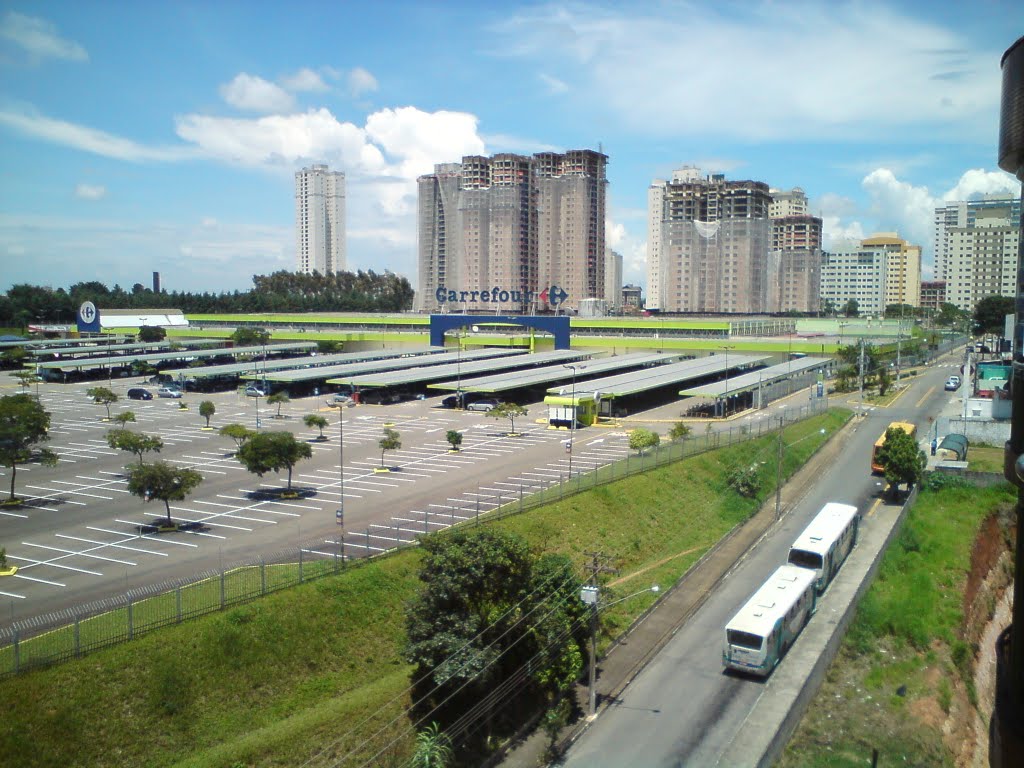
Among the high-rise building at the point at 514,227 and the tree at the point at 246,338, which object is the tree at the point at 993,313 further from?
the tree at the point at 246,338

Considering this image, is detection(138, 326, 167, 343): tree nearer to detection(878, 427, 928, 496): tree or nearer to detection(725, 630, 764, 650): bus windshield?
detection(878, 427, 928, 496): tree

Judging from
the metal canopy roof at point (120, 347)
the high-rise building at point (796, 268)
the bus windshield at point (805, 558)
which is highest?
the high-rise building at point (796, 268)

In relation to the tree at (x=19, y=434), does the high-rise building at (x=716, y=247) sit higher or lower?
higher

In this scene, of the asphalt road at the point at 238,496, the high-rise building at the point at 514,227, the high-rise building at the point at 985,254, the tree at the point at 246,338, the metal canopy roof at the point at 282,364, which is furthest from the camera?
the high-rise building at the point at 985,254

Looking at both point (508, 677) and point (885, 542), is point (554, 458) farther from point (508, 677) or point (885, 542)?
point (508, 677)

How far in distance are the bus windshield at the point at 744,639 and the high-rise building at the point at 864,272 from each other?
122459mm

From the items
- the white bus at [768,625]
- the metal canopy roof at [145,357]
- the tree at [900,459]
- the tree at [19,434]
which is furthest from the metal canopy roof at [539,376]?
the white bus at [768,625]

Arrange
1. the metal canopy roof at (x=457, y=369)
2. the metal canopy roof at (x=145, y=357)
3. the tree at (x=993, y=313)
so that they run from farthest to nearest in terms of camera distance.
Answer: the tree at (x=993, y=313), the metal canopy roof at (x=145, y=357), the metal canopy roof at (x=457, y=369)

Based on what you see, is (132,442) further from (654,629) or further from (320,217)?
(320,217)

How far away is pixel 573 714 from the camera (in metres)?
14.8

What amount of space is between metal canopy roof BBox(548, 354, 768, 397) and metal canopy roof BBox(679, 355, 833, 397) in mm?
1068

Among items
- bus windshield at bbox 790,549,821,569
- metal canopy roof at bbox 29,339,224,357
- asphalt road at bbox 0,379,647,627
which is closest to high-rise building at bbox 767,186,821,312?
metal canopy roof at bbox 29,339,224,357

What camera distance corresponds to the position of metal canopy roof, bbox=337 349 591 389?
147ft

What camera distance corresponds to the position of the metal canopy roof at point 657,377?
4084 cm
